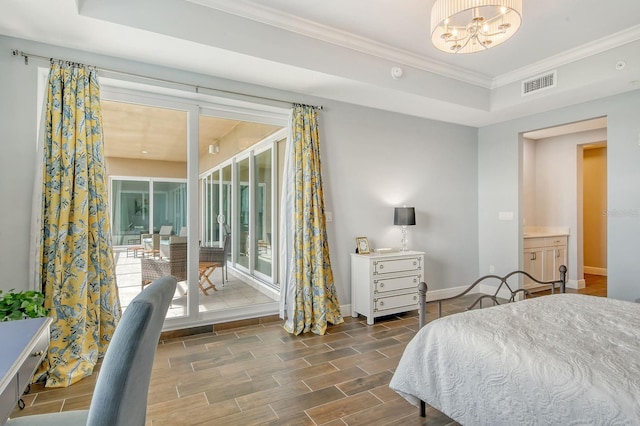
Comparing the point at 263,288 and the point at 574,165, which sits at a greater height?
the point at 574,165

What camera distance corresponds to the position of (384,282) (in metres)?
4.03

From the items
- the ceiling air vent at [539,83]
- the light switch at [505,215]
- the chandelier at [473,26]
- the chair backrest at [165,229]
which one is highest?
the ceiling air vent at [539,83]

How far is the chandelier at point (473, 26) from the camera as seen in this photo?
86.8 inches

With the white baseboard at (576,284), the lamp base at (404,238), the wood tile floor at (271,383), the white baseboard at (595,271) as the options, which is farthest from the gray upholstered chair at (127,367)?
the white baseboard at (595,271)

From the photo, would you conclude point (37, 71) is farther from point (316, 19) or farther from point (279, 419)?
point (279, 419)

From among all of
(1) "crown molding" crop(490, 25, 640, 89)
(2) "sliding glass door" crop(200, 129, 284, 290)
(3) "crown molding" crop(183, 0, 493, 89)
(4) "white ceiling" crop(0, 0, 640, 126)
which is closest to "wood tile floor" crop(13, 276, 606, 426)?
(2) "sliding glass door" crop(200, 129, 284, 290)

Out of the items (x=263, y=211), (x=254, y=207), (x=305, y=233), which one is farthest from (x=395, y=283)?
(x=254, y=207)

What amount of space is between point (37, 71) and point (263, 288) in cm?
298

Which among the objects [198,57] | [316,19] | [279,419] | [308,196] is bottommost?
[279,419]

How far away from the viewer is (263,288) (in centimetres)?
426

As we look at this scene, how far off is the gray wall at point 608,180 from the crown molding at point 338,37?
1.10 m

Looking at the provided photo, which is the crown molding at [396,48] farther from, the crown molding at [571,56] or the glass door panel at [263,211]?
Result: the glass door panel at [263,211]

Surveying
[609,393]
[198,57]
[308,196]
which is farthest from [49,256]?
[609,393]

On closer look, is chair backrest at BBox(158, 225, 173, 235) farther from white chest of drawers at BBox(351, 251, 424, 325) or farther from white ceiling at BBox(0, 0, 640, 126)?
white chest of drawers at BBox(351, 251, 424, 325)
